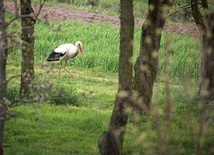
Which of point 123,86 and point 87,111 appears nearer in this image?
point 123,86

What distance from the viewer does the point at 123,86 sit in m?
8.49

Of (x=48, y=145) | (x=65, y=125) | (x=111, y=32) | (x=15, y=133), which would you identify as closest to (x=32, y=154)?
(x=48, y=145)

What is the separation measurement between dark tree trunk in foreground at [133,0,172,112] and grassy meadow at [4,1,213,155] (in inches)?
12.0

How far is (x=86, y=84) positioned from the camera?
16.8m

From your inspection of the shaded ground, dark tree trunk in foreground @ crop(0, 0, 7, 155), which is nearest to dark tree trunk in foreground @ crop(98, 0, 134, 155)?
dark tree trunk in foreground @ crop(0, 0, 7, 155)

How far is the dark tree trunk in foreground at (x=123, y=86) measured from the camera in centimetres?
841

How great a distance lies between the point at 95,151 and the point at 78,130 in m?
1.42

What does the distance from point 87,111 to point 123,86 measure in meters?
4.43

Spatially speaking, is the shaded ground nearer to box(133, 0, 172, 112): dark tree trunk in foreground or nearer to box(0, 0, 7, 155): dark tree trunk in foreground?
box(133, 0, 172, 112): dark tree trunk in foreground

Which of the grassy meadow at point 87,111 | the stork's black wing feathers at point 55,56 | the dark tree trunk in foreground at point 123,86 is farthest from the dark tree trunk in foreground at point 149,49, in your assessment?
the stork's black wing feathers at point 55,56

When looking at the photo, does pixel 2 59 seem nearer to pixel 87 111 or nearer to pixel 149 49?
pixel 149 49

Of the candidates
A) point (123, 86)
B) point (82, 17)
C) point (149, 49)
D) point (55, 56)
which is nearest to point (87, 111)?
point (149, 49)

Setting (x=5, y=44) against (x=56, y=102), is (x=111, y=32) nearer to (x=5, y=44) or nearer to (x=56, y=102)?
(x=56, y=102)

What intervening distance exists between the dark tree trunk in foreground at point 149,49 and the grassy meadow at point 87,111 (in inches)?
12.0
